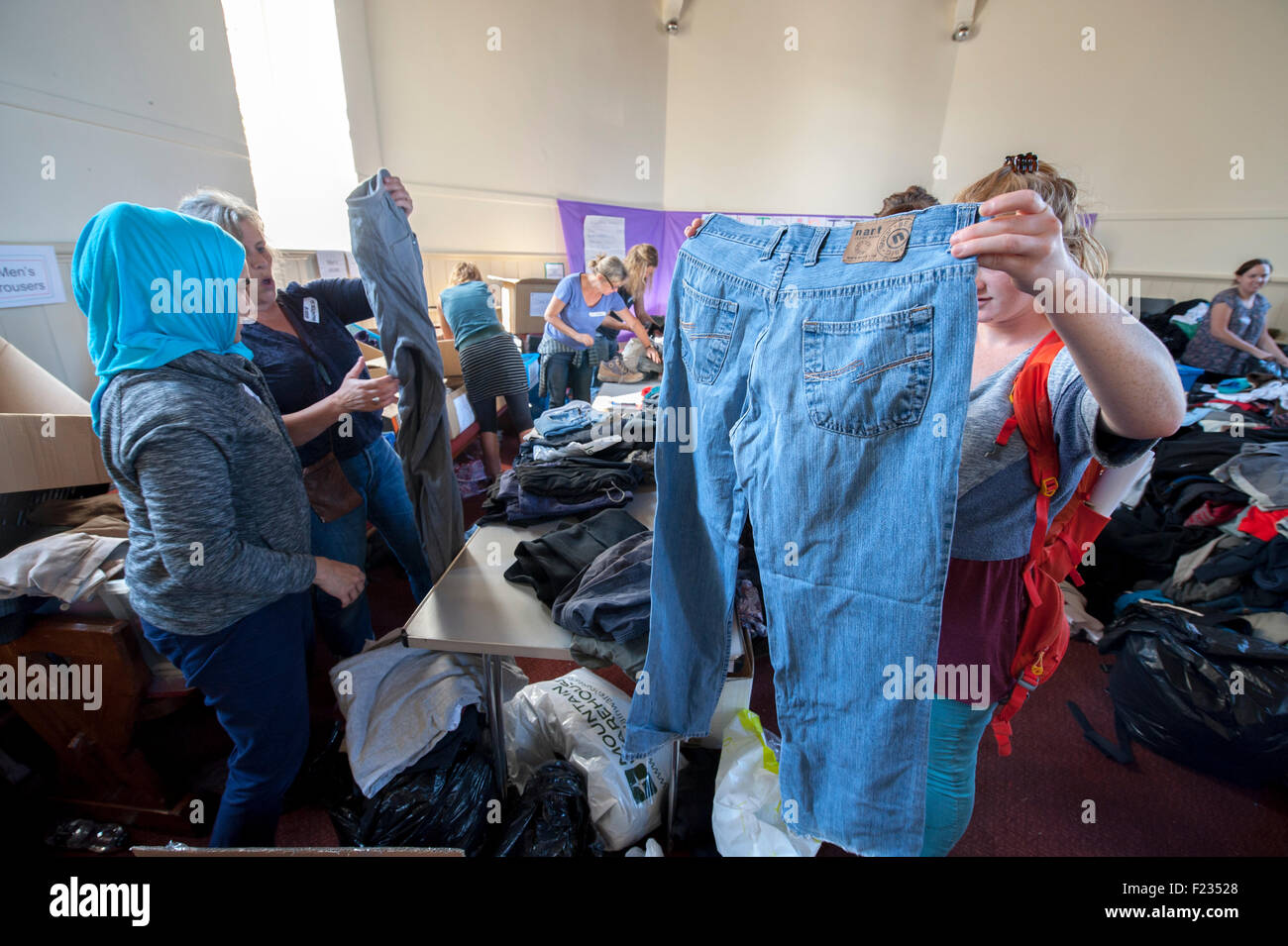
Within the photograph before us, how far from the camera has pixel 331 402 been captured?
161 centimetres

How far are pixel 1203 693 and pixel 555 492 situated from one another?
2.42m

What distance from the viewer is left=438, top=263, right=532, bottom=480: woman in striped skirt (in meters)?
3.20

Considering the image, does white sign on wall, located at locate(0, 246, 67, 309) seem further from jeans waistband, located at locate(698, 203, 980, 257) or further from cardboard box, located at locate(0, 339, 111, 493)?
jeans waistband, located at locate(698, 203, 980, 257)

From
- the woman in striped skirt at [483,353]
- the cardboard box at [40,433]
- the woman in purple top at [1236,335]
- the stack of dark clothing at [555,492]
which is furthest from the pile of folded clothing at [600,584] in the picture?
the woman in purple top at [1236,335]

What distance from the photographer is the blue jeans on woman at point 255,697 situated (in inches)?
48.7

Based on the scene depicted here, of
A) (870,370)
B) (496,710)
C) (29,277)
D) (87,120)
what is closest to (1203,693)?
(870,370)

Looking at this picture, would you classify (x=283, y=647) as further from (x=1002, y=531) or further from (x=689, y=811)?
(x=1002, y=531)

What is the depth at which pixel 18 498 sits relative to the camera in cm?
182

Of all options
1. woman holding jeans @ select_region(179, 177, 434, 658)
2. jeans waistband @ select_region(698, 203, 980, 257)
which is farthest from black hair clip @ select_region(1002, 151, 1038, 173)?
woman holding jeans @ select_region(179, 177, 434, 658)

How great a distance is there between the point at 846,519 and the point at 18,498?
2.64 meters

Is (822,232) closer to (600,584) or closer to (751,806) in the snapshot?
(600,584)

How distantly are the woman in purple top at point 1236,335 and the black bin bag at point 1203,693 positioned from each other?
3.12m

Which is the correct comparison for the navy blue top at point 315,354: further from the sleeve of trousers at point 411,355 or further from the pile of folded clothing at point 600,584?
the pile of folded clothing at point 600,584
